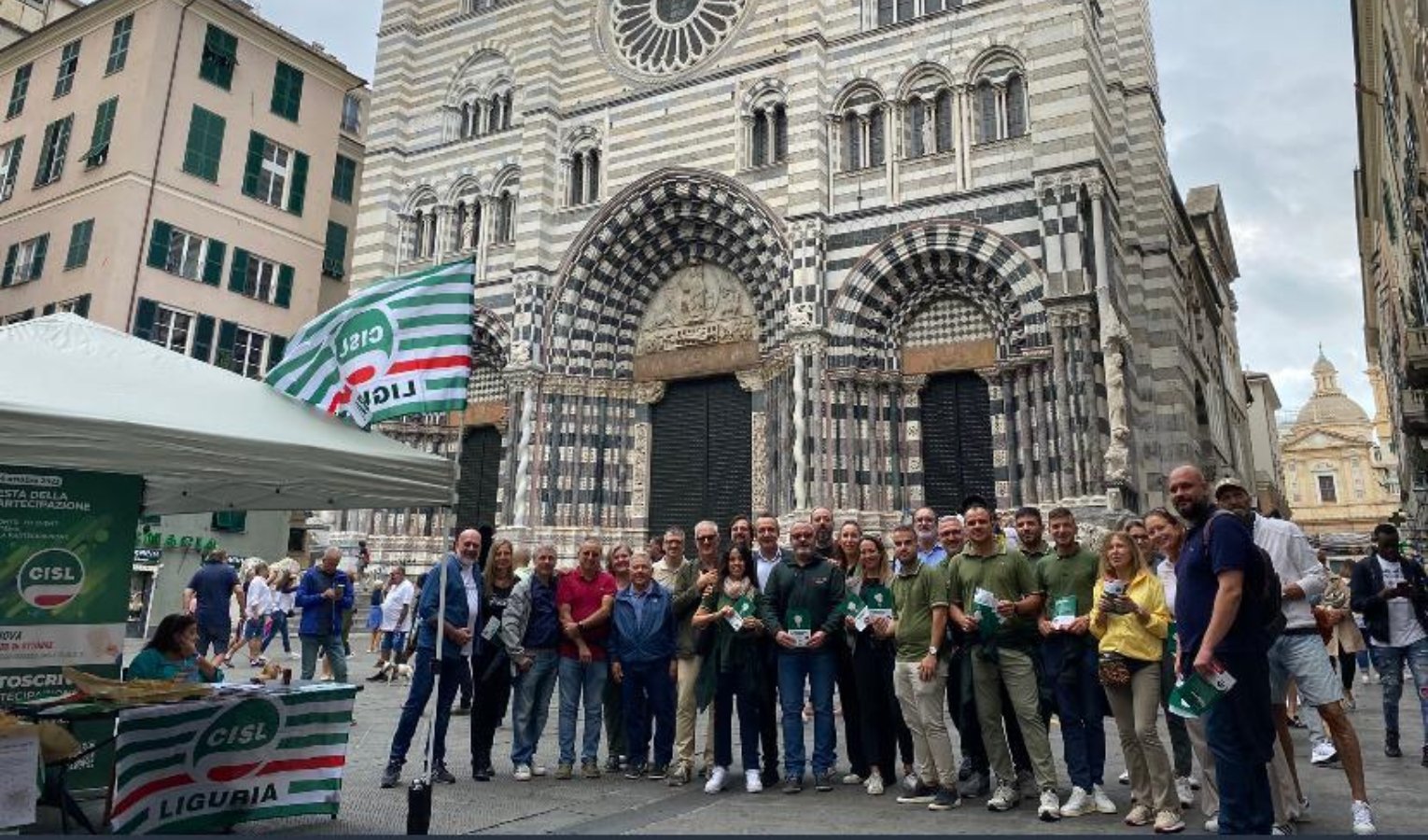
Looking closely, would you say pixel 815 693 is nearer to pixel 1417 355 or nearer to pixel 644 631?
pixel 644 631

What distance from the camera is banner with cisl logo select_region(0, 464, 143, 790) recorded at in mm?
5410

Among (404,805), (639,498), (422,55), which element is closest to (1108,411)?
(639,498)

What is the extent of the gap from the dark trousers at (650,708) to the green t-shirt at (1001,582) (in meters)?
2.41

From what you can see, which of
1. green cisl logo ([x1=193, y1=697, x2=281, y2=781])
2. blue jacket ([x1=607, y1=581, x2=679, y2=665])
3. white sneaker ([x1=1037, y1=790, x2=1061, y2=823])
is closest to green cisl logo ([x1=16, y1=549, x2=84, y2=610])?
Result: green cisl logo ([x1=193, y1=697, x2=281, y2=781])

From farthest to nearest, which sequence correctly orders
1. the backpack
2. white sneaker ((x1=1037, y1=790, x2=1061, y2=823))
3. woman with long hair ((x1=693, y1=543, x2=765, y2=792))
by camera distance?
1. woman with long hair ((x1=693, y1=543, x2=765, y2=792))
2. white sneaker ((x1=1037, y1=790, x2=1061, y2=823))
3. the backpack

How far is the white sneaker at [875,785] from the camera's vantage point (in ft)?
20.2

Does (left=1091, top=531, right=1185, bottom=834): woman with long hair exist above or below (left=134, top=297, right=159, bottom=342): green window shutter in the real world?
below

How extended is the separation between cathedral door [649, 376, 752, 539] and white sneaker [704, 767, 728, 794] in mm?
12371

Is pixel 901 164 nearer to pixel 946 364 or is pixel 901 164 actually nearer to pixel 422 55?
pixel 946 364

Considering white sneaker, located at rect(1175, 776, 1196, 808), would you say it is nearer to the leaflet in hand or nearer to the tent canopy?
the leaflet in hand

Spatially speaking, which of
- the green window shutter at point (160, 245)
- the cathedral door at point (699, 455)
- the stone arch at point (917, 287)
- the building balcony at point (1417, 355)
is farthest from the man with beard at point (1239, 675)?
the green window shutter at point (160, 245)

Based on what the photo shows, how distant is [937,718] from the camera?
19.3 ft

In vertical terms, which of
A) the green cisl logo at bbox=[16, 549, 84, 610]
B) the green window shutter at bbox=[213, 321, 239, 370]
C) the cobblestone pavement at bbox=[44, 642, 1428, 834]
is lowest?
the cobblestone pavement at bbox=[44, 642, 1428, 834]

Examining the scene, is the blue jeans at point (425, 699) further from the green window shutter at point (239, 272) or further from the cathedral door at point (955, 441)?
the green window shutter at point (239, 272)
